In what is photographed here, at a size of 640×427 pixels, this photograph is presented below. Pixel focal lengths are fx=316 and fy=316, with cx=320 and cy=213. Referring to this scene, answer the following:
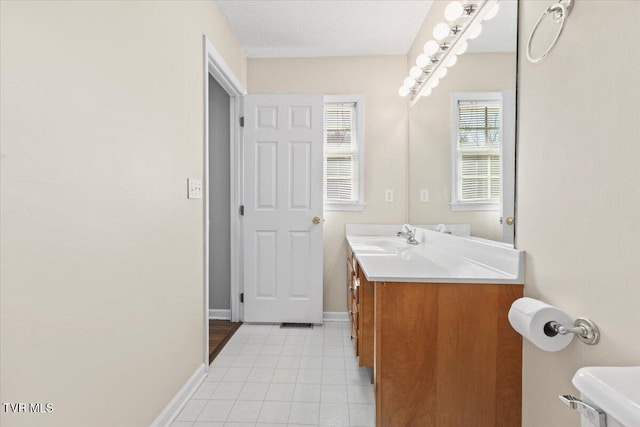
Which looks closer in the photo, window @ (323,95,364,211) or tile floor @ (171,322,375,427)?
tile floor @ (171,322,375,427)

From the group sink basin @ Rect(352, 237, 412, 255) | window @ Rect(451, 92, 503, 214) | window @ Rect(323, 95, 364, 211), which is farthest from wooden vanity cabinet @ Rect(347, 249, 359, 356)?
window @ Rect(323, 95, 364, 211)

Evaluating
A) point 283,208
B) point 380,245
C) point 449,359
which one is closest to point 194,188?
point 283,208

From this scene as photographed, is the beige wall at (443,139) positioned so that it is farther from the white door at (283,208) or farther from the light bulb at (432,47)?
the white door at (283,208)

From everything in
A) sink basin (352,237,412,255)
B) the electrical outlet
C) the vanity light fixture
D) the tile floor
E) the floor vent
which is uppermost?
the vanity light fixture

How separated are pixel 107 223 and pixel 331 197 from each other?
6.99 feet

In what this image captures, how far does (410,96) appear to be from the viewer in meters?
2.86

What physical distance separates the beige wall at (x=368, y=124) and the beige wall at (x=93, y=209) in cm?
143

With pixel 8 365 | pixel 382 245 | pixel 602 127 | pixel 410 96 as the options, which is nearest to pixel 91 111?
pixel 8 365

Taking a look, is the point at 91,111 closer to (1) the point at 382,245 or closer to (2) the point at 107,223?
(2) the point at 107,223

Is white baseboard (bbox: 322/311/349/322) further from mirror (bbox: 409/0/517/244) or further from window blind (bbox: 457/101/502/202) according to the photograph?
window blind (bbox: 457/101/502/202)

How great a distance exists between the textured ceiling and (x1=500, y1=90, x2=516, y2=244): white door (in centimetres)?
136

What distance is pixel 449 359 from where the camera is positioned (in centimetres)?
128

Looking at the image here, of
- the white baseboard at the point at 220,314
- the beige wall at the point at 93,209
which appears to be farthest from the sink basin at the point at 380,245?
the white baseboard at the point at 220,314

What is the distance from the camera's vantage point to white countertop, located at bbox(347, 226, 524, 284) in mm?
1281
